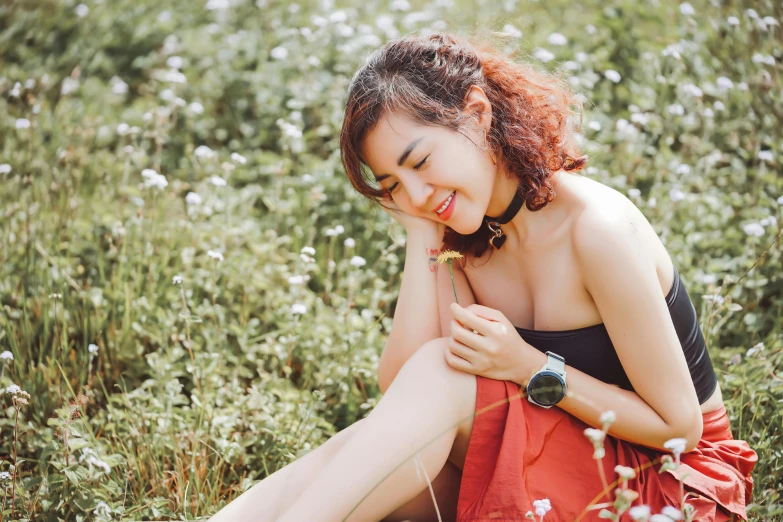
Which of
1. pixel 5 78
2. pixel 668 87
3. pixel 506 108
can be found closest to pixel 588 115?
pixel 668 87

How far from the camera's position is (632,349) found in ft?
6.14

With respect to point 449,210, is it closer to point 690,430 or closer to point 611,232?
point 611,232

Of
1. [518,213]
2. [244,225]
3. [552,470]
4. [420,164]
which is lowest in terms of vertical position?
[244,225]

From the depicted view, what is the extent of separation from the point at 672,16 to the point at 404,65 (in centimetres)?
306

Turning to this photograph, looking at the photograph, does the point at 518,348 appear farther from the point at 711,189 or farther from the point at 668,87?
the point at 668,87

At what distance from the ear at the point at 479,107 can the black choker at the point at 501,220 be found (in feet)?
0.68

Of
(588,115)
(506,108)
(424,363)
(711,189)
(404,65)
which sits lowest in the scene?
(711,189)

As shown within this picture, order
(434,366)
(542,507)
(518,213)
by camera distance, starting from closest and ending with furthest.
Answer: (542,507), (434,366), (518,213)

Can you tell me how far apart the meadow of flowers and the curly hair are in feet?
1.35

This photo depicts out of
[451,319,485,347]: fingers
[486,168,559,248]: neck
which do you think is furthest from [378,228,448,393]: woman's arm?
[451,319,485,347]: fingers

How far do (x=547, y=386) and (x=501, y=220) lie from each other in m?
0.52

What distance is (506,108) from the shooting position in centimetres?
216

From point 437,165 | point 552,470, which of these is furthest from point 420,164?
point 552,470

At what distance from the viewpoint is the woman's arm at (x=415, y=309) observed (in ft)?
7.52
